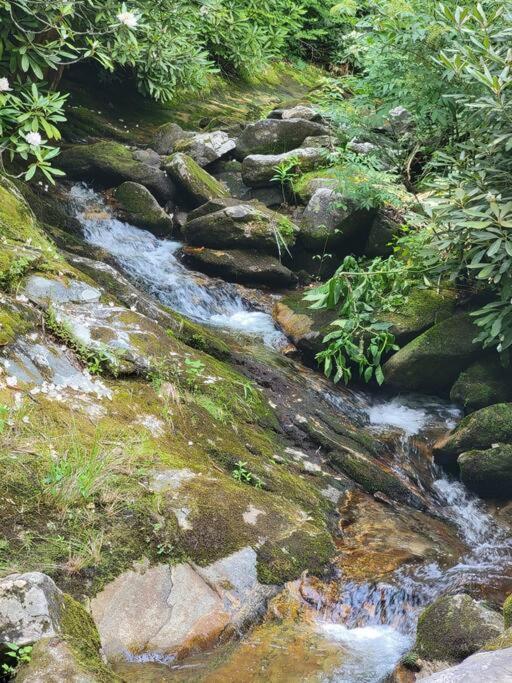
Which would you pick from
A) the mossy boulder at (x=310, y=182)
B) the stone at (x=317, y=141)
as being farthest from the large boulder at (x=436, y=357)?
the stone at (x=317, y=141)

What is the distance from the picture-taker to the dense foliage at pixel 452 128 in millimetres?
5816

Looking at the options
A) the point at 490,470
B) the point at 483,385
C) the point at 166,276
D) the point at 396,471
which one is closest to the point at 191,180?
the point at 166,276

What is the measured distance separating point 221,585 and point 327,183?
7.03 meters

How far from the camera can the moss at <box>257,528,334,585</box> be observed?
3.91 meters

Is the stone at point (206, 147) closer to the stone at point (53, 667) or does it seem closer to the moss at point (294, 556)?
the moss at point (294, 556)

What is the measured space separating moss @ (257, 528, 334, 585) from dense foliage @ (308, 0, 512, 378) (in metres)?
2.77

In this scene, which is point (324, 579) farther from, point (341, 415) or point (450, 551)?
point (341, 415)

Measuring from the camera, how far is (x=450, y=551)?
5.04 meters

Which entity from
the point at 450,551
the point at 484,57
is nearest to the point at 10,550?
the point at 450,551

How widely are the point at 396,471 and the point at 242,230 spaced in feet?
14.0

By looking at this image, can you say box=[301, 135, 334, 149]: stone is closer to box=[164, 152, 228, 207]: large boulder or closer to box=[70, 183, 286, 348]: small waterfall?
box=[164, 152, 228, 207]: large boulder

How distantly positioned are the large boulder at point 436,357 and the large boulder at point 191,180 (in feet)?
13.0

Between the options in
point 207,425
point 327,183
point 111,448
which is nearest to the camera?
point 111,448

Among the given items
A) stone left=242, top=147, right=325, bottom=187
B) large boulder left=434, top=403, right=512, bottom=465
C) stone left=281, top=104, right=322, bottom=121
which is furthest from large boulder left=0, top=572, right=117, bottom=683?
stone left=281, top=104, right=322, bottom=121
